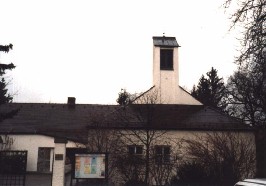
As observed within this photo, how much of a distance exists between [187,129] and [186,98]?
7295 mm

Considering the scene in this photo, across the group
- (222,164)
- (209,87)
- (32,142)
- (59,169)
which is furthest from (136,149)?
(209,87)

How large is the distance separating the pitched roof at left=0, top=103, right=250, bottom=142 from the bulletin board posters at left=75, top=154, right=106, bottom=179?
6.44 m

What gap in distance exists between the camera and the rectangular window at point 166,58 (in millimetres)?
33938

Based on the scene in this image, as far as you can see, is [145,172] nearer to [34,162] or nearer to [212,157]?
[212,157]

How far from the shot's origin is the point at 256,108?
38844mm

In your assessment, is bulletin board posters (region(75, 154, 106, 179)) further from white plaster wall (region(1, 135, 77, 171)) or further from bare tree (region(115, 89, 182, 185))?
white plaster wall (region(1, 135, 77, 171))

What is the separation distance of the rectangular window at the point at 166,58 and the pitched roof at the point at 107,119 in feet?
14.7

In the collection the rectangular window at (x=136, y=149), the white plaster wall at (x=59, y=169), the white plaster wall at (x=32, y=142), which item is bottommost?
the white plaster wall at (x=59, y=169)

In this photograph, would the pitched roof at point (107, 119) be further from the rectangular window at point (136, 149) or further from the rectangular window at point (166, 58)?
the rectangular window at point (166, 58)

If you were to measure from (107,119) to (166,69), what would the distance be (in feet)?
31.7

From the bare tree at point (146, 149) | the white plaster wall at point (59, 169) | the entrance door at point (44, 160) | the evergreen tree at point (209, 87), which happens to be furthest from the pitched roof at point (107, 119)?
the evergreen tree at point (209, 87)

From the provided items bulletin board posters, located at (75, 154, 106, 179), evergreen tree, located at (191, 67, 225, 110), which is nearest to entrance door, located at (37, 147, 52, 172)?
bulletin board posters, located at (75, 154, 106, 179)

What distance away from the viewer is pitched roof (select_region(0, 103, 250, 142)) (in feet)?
81.0

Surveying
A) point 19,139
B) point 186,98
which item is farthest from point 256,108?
point 19,139
